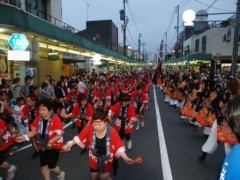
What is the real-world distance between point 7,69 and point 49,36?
122 inches

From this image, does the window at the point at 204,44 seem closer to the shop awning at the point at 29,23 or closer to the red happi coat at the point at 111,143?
the shop awning at the point at 29,23

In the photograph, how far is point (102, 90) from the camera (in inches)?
524

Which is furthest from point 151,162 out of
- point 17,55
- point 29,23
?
point 29,23

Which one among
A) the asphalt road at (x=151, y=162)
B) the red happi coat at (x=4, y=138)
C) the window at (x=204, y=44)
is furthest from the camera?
the window at (x=204, y=44)

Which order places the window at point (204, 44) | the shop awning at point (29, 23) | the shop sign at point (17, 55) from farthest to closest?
1. the window at point (204, 44)
2. the shop sign at point (17, 55)
3. the shop awning at point (29, 23)

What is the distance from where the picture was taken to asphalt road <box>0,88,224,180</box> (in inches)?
243

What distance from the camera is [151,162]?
23.2 ft

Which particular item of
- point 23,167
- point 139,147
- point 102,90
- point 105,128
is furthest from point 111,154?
point 102,90

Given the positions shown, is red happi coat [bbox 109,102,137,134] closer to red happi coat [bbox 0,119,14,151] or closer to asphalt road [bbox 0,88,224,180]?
asphalt road [bbox 0,88,224,180]

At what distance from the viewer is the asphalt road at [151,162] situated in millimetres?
6180

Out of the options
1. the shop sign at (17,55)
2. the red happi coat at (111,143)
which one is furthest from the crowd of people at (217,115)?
the shop sign at (17,55)

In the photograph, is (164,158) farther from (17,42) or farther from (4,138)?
(17,42)

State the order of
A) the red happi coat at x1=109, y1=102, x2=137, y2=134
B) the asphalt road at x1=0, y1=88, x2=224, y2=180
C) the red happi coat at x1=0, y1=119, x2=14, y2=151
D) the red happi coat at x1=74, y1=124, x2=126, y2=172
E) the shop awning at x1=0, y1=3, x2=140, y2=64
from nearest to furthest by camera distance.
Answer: the red happi coat at x1=74, y1=124, x2=126, y2=172, the red happi coat at x1=0, y1=119, x2=14, y2=151, the asphalt road at x1=0, y1=88, x2=224, y2=180, the red happi coat at x1=109, y1=102, x2=137, y2=134, the shop awning at x1=0, y1=3, x2=140, y2=64

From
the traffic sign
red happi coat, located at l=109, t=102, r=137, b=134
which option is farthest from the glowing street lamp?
the traffic sign
